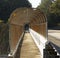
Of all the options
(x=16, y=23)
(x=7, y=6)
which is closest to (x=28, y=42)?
(x=16, y=23)

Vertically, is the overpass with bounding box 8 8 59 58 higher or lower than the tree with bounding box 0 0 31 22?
higher

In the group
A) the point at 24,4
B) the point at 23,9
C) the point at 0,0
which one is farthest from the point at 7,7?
the point at 23,9

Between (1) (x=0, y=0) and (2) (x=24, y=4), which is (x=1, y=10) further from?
(2) (x=24, y=4)

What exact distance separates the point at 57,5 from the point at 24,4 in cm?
2648

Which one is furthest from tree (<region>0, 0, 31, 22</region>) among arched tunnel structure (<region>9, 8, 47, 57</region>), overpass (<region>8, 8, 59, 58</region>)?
overpass (<region>8, 8, 59, 58</region>)

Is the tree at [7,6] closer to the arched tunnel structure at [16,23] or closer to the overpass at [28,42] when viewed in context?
the arched tunnel structure at [16,23]

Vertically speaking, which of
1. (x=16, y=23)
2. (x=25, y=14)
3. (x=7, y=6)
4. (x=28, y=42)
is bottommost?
(x=7, y=6)

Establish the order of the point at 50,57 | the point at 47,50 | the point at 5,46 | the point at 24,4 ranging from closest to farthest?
the point at 50,57 → the point at 47,50 → the point at 5,46 → the point at 24,4

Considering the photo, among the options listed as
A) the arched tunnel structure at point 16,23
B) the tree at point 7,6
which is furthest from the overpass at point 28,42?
the tree at point 7,6

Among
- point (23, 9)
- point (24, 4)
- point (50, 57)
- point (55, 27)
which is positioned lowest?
point (55, 27)

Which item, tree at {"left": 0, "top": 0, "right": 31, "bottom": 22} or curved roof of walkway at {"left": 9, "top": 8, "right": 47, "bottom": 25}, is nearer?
curved roof of walkway at {"left": 9, "top": 8, "right": 47, "bottom": 25}

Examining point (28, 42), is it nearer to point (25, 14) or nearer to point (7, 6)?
point (25, 14)

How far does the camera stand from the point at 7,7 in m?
92.9

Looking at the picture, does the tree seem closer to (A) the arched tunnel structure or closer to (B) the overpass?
(A) the arched tunnel structure
